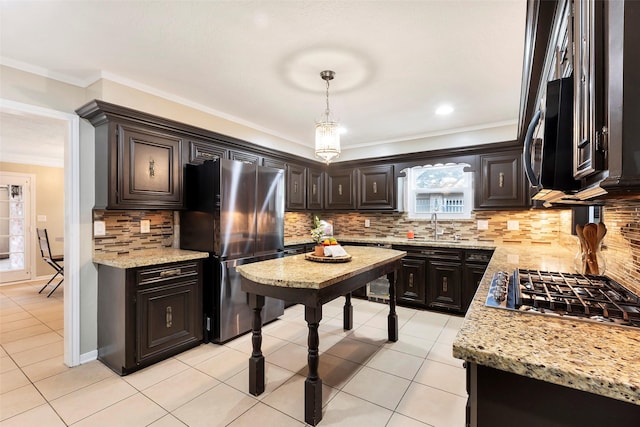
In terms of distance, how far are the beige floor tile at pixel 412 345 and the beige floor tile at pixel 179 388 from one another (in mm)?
1664

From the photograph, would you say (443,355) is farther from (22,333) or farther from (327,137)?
(22,333)

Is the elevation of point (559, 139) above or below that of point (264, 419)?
above

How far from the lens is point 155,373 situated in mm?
2504

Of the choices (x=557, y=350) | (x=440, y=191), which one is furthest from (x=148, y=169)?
(x=440, y=191)

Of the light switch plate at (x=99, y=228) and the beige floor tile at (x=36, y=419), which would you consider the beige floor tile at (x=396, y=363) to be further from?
the light switch plate at (x=99, y=228)

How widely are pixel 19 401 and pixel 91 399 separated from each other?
19.5 inches

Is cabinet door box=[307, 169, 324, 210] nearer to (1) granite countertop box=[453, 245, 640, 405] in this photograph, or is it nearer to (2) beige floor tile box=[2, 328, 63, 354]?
(2) beige floor tile box=[2, 328, 63, 354]

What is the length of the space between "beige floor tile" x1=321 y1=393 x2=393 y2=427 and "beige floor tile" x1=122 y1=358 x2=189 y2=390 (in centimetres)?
134

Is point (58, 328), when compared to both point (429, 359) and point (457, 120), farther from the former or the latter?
point (457, 120)

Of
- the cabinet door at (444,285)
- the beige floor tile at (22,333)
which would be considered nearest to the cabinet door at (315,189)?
the cabinet door at (444,285)

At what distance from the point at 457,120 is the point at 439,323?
8.37ft

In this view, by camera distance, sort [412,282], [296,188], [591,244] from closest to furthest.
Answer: [591,244]
[412,282]
[296,188]

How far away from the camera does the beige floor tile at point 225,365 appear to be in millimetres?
2480

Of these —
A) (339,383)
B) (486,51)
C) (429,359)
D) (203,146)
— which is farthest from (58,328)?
(486,51)
